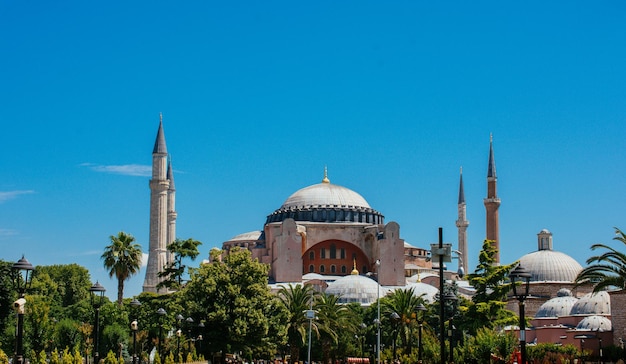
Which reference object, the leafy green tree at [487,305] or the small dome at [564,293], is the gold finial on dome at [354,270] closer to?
the small dome at [564,293]

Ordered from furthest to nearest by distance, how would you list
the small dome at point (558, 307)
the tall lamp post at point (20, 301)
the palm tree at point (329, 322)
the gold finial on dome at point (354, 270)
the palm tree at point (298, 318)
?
the gold finial on dome at point (354, 270)
the small dome at point (558, 307)
the palm tree at point (329, 322)
the palm tree at point (298, 318)
the tall lamp post at point (20, 301)

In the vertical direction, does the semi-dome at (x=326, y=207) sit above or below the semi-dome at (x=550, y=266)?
above

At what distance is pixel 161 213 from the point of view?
65.4 m

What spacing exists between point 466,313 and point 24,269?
1276 inches

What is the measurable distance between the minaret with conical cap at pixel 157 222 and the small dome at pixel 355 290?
490 inches

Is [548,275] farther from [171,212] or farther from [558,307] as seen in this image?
[171,212]

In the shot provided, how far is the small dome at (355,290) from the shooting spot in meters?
62.5

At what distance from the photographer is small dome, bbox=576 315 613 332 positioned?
142ft

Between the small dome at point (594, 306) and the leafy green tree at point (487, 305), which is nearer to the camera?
the leafy green tree at point (487, 305)

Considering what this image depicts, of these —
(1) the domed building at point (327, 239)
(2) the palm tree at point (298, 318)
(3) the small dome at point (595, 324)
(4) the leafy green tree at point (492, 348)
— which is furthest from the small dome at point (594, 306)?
(4) the leafy green tree at point (492, 348)

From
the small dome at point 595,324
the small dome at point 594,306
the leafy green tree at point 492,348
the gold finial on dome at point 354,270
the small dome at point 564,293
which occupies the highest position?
the gold finial on dome at point 354,270

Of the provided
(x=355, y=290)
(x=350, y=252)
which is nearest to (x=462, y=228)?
(x=350, y=252)

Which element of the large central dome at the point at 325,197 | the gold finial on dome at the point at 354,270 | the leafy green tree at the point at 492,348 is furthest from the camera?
the large central dome at the point at 325,197

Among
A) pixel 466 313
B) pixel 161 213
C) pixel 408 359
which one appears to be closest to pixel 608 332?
pixel 466 313
